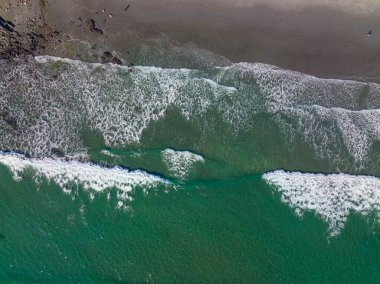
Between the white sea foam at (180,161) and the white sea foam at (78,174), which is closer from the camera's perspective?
the white sea foam at (78,174)

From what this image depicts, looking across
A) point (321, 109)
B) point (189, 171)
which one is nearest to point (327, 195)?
point (321, 109)

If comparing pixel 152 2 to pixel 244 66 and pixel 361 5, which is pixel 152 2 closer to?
pixel 244 66

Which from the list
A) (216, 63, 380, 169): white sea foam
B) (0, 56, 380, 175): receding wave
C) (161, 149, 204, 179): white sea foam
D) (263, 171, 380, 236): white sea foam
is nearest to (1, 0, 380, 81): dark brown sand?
(216, 63, 380, 169): white sea foam

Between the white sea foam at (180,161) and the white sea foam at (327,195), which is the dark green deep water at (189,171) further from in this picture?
the white sea foam at (327,195)

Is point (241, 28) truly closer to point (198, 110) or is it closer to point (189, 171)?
point (198, 110)

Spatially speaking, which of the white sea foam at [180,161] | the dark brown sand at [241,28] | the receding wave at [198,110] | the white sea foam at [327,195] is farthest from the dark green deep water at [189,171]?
the dark brown sand at [241,28]
